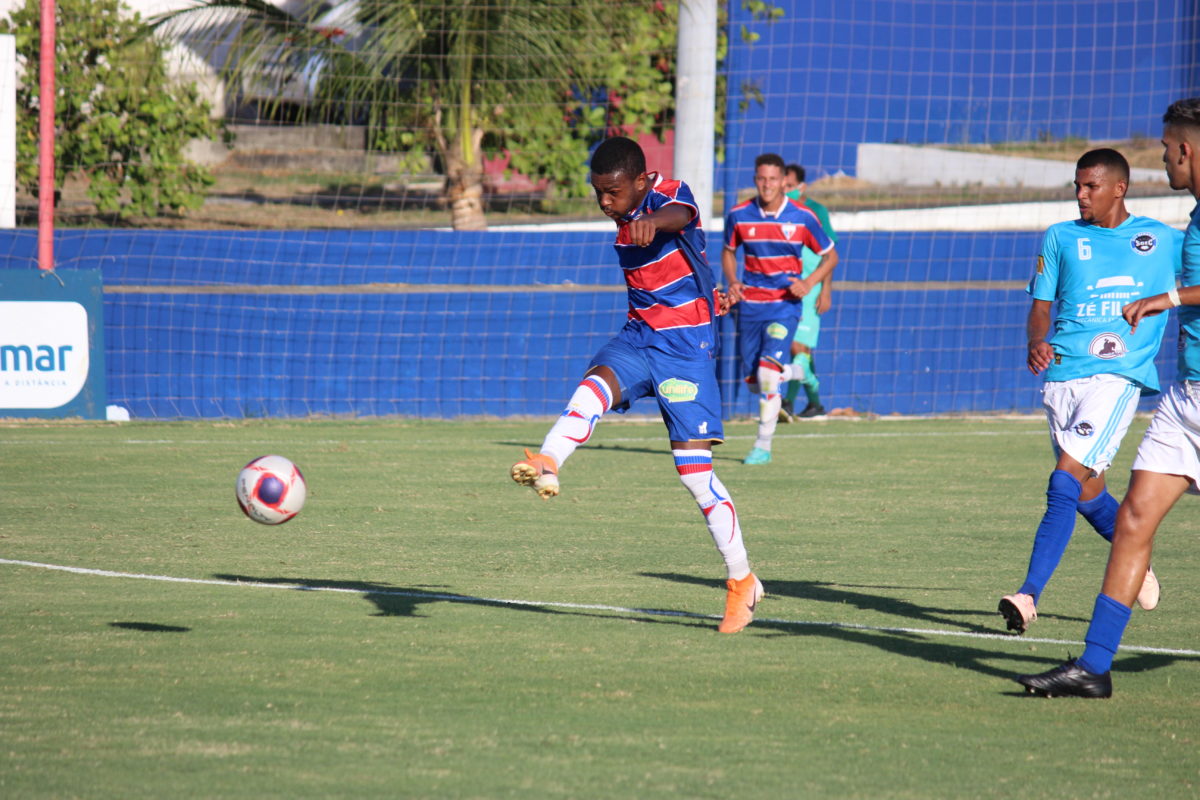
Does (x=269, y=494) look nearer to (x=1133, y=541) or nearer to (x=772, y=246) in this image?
(x=1133, y=541)

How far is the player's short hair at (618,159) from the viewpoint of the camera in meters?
5.95

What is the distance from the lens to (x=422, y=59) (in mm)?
16484

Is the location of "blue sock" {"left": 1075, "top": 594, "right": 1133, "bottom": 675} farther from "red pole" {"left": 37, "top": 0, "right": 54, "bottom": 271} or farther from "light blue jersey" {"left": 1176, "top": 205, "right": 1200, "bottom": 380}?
"red pole" {"left": 37, "top": 0, "right": 54, "bottom": 271}

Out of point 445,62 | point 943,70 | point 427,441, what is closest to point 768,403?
point 427,441

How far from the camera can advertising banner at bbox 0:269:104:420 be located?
42.5 ft

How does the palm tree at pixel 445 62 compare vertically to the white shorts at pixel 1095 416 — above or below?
above

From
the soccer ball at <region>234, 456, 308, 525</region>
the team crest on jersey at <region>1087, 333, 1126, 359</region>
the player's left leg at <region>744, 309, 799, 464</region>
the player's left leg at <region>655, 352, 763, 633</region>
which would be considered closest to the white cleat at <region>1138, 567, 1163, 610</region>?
the team crest on jersey at <region>1087, 333, 1126, 359</region>

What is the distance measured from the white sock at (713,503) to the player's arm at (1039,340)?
140 centimetres

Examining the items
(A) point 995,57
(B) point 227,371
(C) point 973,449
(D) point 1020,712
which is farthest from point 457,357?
(D) point 1020,712

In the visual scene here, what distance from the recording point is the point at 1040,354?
5887mm

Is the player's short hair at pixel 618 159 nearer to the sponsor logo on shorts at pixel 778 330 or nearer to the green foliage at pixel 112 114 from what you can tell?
the sponsor logo on shorts at pixel 778 330

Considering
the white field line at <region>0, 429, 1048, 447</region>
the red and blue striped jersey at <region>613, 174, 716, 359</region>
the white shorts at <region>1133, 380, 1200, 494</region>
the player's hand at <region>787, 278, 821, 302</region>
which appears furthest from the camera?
the white field line at <region>0, 429, 1048, 447</region>

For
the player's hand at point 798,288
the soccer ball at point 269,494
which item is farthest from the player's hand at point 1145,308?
the player's hand at point 798,288

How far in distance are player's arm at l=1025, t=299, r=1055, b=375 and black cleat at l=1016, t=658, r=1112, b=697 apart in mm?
1537
